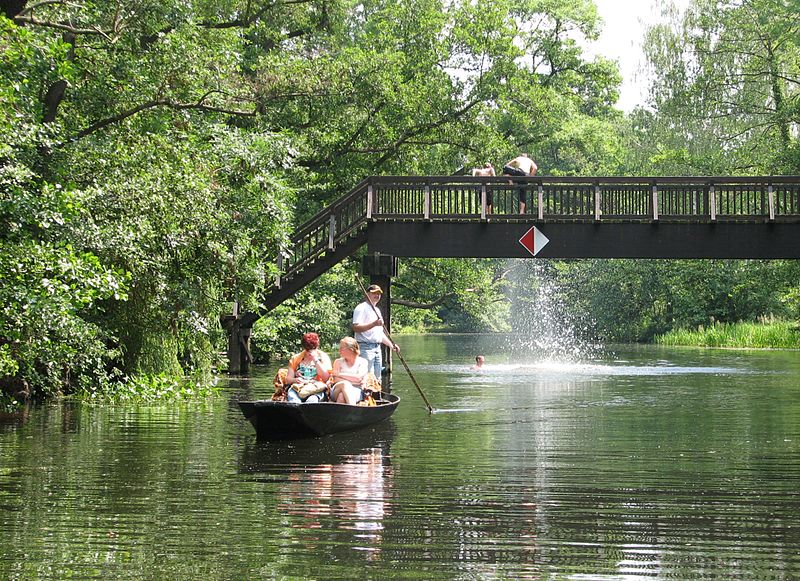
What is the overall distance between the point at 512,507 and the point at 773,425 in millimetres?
7724

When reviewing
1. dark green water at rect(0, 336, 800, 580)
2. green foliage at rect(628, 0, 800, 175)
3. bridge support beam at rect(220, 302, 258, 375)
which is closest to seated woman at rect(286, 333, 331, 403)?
dark green water at rect(0, 336, 800, 580)

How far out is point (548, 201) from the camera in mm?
27141

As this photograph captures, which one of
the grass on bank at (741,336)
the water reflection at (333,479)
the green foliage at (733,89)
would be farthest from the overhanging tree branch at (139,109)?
the grass on bank at (741,336)

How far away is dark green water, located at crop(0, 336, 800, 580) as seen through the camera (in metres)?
7.17

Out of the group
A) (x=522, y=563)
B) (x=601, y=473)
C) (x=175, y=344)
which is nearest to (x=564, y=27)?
(x=175, y=344)

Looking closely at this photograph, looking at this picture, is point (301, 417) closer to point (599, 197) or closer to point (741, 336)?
point (599, 197)

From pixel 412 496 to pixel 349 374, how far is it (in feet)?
16.4

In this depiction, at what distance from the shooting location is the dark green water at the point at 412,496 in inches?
282

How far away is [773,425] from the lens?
619 inches

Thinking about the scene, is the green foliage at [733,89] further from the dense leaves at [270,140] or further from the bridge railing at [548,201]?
the bridge railing at [548,201]

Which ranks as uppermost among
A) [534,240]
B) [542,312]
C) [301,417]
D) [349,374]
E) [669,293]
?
[542,312]

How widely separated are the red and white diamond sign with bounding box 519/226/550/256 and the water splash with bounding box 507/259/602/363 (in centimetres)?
2226

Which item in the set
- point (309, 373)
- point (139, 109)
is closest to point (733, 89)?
point (139, 109)

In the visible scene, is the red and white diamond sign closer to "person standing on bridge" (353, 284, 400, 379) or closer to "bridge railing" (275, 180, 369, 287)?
"bridge railing" (275, 180, 369, 287)
